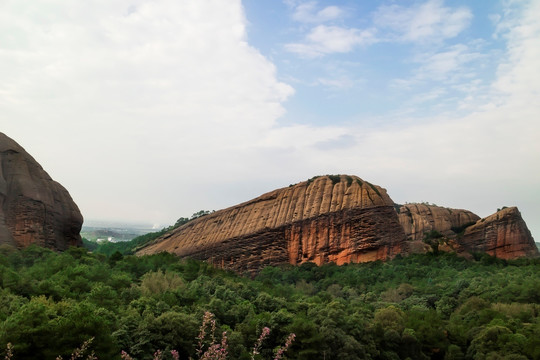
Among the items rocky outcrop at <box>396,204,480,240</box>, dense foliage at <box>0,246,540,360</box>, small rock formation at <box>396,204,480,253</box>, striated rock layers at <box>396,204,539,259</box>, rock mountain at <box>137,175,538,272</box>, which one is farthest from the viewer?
rocky outcrop at <box>396,204,480,240</box>

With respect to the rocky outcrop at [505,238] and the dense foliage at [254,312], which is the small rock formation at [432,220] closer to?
the rocky outcrop at [505,238]

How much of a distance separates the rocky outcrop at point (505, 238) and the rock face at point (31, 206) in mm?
49202

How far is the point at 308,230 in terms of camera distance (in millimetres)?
61438

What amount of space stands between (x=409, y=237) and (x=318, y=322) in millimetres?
49661

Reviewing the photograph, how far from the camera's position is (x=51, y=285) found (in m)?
25.8

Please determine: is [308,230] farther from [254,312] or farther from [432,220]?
[254,312]

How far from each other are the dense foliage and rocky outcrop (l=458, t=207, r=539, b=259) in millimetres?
14579

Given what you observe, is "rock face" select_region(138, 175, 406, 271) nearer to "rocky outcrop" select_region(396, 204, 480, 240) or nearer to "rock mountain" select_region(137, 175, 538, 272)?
"rock mountain" select_region(137, 175, 538, 272)

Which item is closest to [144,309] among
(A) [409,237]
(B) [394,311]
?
(B) [394,311]

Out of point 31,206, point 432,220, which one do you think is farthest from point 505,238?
point 31,206

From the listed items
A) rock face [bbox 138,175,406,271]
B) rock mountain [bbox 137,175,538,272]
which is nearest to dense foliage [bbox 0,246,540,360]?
rock face [bbox 138,175,406,271]

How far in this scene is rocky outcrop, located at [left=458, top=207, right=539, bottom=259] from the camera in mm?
→ 67750

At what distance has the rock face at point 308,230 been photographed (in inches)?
2361

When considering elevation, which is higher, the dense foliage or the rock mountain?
the rock mountain
